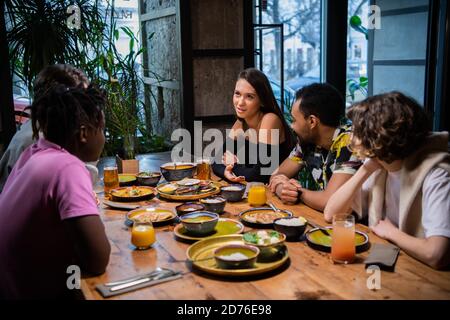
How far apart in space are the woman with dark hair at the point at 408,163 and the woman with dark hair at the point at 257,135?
1200 mm

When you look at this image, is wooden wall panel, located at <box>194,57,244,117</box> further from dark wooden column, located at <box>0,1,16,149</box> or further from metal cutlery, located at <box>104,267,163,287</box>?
metal cutlery, located at <box>104,267,163,287</box>

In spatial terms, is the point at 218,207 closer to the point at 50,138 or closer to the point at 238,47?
Result: the point at 50,138

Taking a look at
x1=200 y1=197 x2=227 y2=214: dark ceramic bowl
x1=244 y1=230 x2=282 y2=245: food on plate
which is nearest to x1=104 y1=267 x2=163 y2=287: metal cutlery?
x1=244 y1=230 x2=282 y2=245: food on plate

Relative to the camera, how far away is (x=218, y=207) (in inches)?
87.6

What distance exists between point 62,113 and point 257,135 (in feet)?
5.98

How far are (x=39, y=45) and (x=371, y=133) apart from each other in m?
3.18

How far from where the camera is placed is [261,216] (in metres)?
2.12

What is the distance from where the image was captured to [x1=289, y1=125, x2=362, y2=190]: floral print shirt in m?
2.30

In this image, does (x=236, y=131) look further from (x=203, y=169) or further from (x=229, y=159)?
(x=203, y=169)

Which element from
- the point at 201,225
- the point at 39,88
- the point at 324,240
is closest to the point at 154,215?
the point at 201,225

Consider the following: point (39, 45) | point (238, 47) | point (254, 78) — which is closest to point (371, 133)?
point (254, 78)

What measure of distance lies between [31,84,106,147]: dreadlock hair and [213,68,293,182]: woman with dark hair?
4.53 feet

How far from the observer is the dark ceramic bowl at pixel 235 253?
1562 mm

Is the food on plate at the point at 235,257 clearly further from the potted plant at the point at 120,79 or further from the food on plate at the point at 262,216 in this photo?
the potted plant at the point at 120,79
